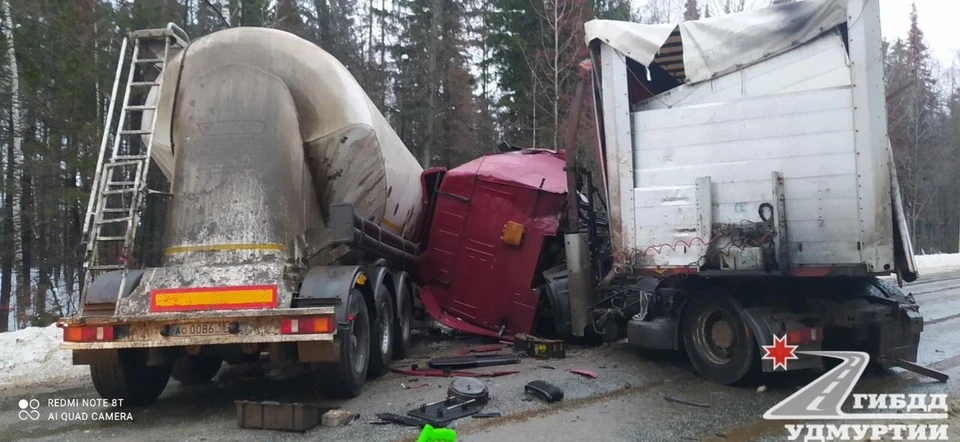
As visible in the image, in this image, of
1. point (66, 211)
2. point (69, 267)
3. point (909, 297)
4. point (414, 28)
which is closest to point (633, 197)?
point (909, 297)

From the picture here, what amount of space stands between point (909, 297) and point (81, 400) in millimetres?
8153

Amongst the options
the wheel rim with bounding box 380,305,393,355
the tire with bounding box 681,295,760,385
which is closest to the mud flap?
the tire with bounding box 681,295,760,385

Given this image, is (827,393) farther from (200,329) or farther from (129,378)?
(129,378)

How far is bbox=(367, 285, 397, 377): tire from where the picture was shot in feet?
22.8

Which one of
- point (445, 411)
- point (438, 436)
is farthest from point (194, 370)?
point (438, 436)

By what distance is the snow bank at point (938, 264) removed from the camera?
2220 centimetres

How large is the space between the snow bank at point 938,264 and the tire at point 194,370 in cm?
2138

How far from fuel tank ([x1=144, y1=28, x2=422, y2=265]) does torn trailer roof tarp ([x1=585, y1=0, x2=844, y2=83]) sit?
2727 mm

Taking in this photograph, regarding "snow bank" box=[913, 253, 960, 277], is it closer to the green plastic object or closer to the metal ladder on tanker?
the green plastic object

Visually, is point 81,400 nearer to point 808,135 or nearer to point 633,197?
point 633,197

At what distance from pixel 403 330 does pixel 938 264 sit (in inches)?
897

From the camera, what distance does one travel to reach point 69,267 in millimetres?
18469

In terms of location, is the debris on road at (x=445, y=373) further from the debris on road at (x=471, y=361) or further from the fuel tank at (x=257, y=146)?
the fuel tank at (x=257, y=146)

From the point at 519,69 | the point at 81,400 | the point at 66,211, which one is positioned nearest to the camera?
the point at 81,400
